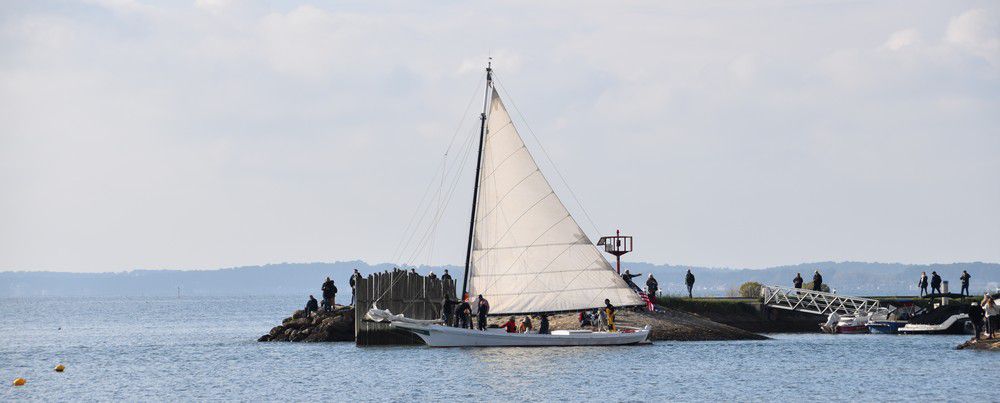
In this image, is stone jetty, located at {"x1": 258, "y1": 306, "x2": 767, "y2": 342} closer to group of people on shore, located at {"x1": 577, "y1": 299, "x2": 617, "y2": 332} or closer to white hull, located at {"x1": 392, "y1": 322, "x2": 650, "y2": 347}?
group of people on shore, located at {"x1": 577, "y1": 299, "x2": 617, "y2": 332}

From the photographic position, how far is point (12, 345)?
82.1 metres

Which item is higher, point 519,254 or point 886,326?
point 519,254

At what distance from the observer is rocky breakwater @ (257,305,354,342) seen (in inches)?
2598

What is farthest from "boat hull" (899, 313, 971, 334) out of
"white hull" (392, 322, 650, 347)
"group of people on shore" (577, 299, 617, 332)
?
"white hull" (392, 322, 650, 347)

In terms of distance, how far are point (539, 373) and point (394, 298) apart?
1223 cm

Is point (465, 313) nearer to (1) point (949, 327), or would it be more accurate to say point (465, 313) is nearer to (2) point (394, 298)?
(2) point (394, 298)

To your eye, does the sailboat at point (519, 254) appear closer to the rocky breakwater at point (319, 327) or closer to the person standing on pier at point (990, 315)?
the rocky breakwater at point (319, 327)

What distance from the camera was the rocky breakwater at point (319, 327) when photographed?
66.0 metres

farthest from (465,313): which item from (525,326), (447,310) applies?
(525,326)

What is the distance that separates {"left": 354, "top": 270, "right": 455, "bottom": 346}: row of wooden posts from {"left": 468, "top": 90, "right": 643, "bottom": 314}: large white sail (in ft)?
11.6

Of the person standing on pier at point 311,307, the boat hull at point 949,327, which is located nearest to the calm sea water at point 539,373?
the boat hull at point 949,327

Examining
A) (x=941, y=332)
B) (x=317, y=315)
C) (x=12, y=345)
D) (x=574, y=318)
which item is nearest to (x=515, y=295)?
(x=574, y=318)

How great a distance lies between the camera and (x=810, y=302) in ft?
245

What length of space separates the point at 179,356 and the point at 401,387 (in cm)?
2228
